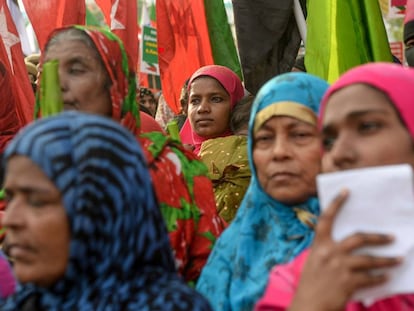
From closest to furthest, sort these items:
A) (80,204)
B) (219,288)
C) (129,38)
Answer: (80,204) < (219,288) < (129,38)

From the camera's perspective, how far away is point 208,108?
510 cm

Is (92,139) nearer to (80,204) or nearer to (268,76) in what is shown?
(80,204)

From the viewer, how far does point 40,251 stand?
195 centimetres

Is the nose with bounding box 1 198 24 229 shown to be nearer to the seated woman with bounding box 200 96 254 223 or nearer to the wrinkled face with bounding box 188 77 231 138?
the seated woman with bounding box 200 96 254 223

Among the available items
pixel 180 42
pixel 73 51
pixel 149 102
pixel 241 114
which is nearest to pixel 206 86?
pixel 241 114

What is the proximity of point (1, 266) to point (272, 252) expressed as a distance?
885mm

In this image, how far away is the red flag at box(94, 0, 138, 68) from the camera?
5637mm

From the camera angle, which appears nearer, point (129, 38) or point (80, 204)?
point (80, 204)

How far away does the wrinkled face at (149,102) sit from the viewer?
6.87 metres

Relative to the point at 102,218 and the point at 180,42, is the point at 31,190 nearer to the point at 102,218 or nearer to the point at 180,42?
the point at 102,218

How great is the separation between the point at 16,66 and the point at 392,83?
386 centimetres

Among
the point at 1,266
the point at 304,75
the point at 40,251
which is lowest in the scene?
the point at 1,266

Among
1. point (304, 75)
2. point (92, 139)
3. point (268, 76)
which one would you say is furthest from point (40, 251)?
point (268, 76)

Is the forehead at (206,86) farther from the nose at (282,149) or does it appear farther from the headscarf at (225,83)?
the nose at (282,149)
